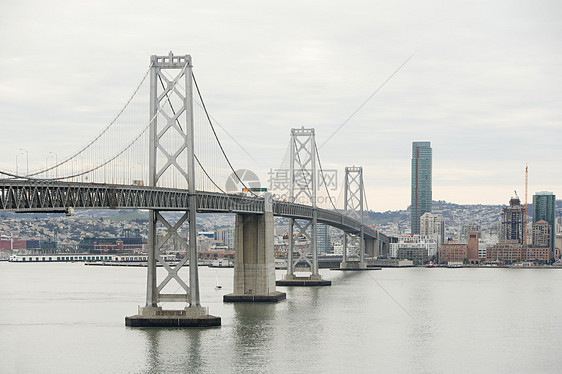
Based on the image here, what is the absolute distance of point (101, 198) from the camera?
35688 mm

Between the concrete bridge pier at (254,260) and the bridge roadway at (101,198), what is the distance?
126 inches

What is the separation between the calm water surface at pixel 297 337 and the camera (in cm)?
3303

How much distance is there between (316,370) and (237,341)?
6.75 metres

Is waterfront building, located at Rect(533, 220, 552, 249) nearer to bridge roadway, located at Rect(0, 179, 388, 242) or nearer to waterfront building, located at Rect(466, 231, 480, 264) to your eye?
waterfront building, located at Rect(466, 231, 480, 264)

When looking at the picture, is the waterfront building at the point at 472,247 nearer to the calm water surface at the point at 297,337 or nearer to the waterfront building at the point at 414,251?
the waterfront building at the point at 414,251

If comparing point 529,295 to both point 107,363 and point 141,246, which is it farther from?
point 141,246

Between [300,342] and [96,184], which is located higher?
[96,184]

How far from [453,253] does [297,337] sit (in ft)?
437

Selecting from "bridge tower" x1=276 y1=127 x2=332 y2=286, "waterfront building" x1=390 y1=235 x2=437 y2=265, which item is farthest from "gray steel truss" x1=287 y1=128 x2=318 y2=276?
"waterfront building" x1=390 y1=235 x2=437 y2=265

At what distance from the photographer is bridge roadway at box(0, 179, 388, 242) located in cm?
3027

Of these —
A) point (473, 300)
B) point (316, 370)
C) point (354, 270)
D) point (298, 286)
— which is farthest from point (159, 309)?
point (354, 270)

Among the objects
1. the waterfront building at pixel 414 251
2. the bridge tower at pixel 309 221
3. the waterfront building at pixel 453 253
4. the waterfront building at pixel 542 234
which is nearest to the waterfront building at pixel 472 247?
the waterfront building at pixel 453 253

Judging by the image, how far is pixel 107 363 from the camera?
3275 centimetres

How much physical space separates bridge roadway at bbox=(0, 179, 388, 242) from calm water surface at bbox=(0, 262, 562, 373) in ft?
17.0
